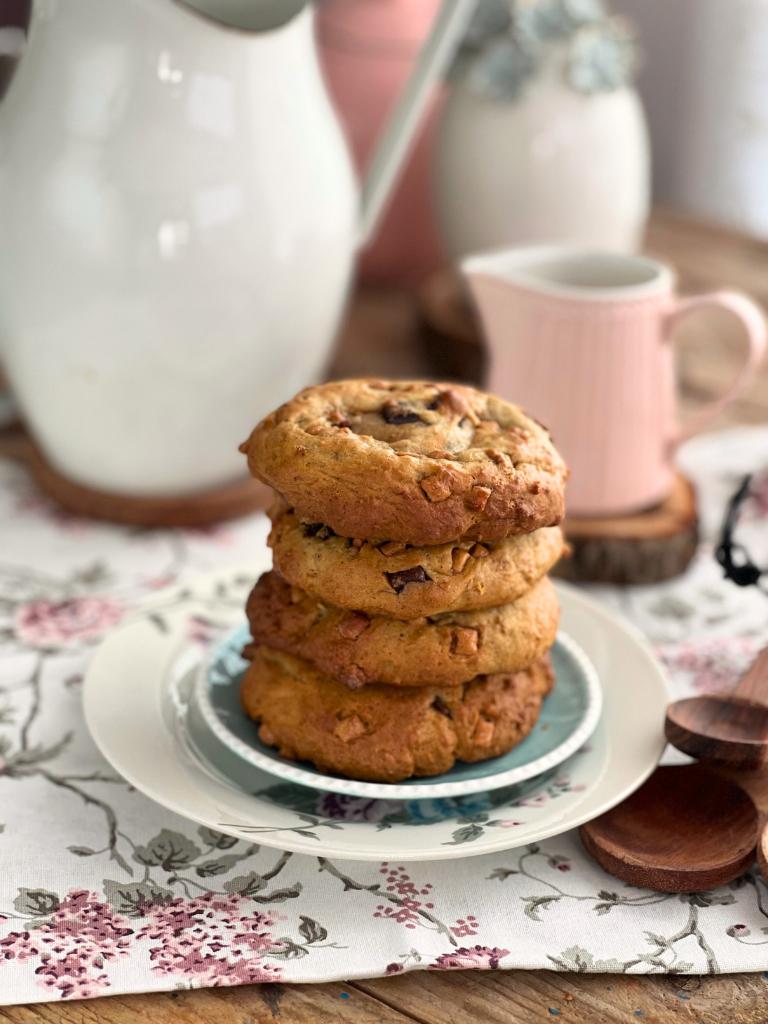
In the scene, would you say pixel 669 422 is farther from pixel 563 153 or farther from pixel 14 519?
pixel 14 519

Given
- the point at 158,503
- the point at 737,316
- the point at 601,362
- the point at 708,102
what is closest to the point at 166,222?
the point at 158,503

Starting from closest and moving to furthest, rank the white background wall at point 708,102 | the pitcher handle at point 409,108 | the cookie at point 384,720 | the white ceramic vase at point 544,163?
the cookie at point 384,720
the pitcher handle at point 409,108
the white ceramic vase at point 544,163
the white background wall at point 708,102

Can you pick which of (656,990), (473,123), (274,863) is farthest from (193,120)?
(656,990)

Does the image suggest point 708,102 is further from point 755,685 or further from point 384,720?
point 384,720

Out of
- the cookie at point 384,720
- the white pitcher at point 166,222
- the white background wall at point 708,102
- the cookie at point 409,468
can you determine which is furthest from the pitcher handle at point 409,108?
the white background wall at point 708,102

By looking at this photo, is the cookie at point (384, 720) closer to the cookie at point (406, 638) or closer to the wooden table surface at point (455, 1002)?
the cookie at point (406, 638)
